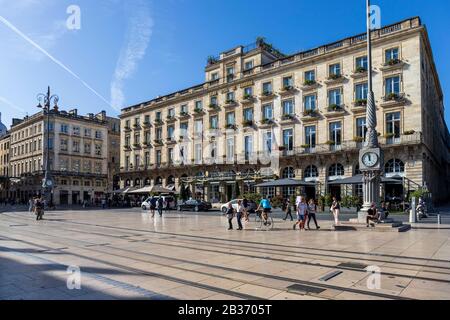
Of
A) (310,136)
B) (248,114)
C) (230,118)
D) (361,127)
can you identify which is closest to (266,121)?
(248,114)

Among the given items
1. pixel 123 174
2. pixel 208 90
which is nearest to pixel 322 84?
pixel 208 90

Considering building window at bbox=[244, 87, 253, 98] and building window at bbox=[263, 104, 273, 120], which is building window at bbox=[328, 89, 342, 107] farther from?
building window at bbox=[244, 87, 253, 98]

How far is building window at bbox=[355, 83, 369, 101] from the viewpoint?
3525 centimetres

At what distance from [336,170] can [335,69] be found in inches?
405

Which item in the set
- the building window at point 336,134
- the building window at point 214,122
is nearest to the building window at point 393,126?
the building window at point 336,134

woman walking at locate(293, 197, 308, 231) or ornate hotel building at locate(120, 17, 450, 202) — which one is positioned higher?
ornate hotel building at locate(120, 17, 450, 202)

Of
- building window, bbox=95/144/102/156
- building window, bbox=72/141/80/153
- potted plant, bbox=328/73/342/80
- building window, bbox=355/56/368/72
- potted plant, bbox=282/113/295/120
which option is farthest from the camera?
building window, bbox=95/144/102/156

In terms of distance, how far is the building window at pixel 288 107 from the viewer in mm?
40750

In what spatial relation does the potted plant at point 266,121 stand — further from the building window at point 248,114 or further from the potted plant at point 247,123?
the building window at point 248,114

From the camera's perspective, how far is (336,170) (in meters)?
36.7

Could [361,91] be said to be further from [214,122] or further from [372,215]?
[372,215]

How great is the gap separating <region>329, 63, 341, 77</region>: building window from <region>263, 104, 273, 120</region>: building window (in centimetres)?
796

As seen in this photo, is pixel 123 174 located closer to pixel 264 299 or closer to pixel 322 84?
pixel 322 84

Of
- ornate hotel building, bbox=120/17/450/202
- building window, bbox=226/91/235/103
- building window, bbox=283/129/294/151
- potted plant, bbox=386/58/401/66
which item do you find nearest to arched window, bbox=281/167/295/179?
ornate hotel building, bbox=120/17/450/202
